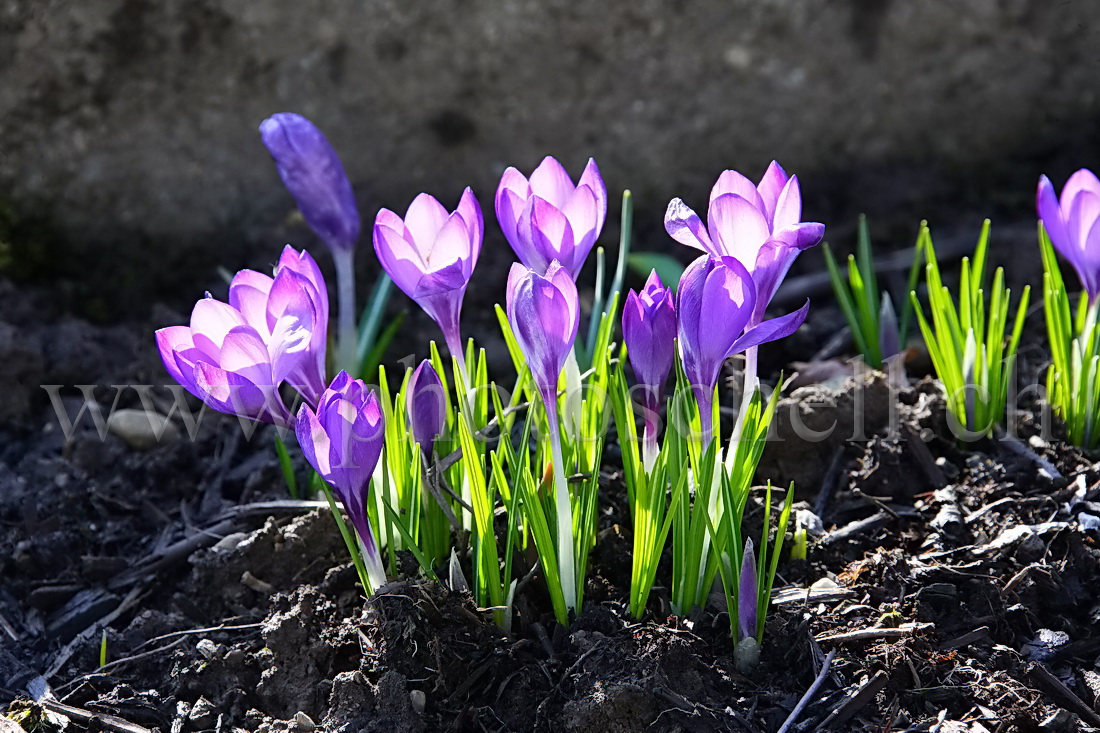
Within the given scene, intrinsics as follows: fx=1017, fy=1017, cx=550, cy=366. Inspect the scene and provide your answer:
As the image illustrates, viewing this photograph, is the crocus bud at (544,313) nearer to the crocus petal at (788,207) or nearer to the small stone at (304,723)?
the crocus petal at (788,207)

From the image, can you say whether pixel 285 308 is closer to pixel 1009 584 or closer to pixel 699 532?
pixel 699 532

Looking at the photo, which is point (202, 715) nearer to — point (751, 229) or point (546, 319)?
point (546, 319)

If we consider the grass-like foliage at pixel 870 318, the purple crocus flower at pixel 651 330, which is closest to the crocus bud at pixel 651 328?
the purple crocus flower at pixel 651 330

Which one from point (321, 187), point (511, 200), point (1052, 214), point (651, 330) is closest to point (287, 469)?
point (321, 187)

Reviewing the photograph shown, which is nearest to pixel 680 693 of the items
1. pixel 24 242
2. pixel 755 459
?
pixel 755 459

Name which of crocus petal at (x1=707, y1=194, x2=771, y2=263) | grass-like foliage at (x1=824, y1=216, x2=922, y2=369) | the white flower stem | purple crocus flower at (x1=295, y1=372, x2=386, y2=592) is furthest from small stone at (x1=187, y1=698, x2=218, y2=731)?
grass-like foliage at (x1=824, y1=216, x2=922, y2=369)

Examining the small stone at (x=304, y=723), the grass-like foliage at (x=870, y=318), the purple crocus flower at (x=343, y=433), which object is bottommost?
the small stone at (x=304, y=723)

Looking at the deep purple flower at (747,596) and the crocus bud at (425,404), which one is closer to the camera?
the deep purple flower at (747,596)
